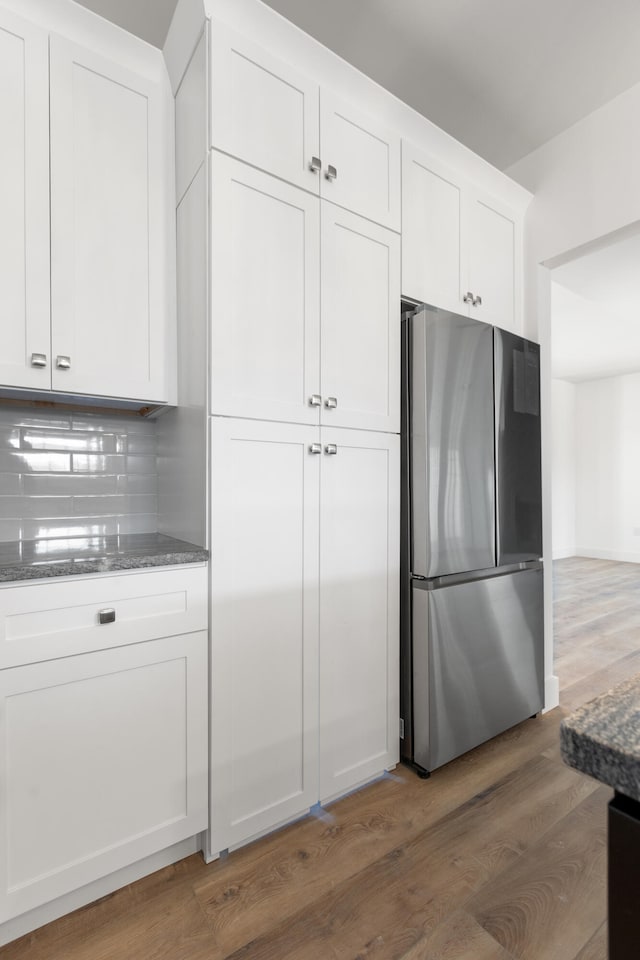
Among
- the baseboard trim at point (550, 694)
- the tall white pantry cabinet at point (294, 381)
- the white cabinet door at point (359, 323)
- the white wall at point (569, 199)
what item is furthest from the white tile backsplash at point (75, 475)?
the baseboard trim at point (550, 694)

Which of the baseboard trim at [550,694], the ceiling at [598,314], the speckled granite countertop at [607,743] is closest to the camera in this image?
the speckled granite countertop at [607,743]

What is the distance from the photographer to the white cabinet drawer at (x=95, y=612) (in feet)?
4.00

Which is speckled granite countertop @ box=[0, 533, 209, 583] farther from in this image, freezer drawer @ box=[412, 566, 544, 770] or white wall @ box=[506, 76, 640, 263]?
white wall @ box=[506, 76, 640, 263]

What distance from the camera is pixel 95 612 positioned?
132cm

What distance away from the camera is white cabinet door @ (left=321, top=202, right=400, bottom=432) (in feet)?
5.65

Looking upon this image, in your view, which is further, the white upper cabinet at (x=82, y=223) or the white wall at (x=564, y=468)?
the white wall at (x=564, y=468)

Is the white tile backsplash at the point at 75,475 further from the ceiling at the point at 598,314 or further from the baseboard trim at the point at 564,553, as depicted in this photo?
the baseboard trim at the point at 564,553

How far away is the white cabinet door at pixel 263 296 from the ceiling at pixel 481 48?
2.61ft

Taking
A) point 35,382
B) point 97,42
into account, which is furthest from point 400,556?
point 97,42

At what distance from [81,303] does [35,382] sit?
29 cm

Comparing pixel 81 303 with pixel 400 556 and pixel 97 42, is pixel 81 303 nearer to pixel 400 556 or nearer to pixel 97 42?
pixel 97 42

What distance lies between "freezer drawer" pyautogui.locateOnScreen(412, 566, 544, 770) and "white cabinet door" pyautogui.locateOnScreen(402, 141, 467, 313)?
1.23 metres

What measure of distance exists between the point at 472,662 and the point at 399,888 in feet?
2.75

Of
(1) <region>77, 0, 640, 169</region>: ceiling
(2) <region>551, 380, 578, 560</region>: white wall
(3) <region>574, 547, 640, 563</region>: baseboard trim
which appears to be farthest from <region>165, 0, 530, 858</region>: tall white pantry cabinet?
(3) <region>574, 547, 640, 563</region>: baseboard trim
